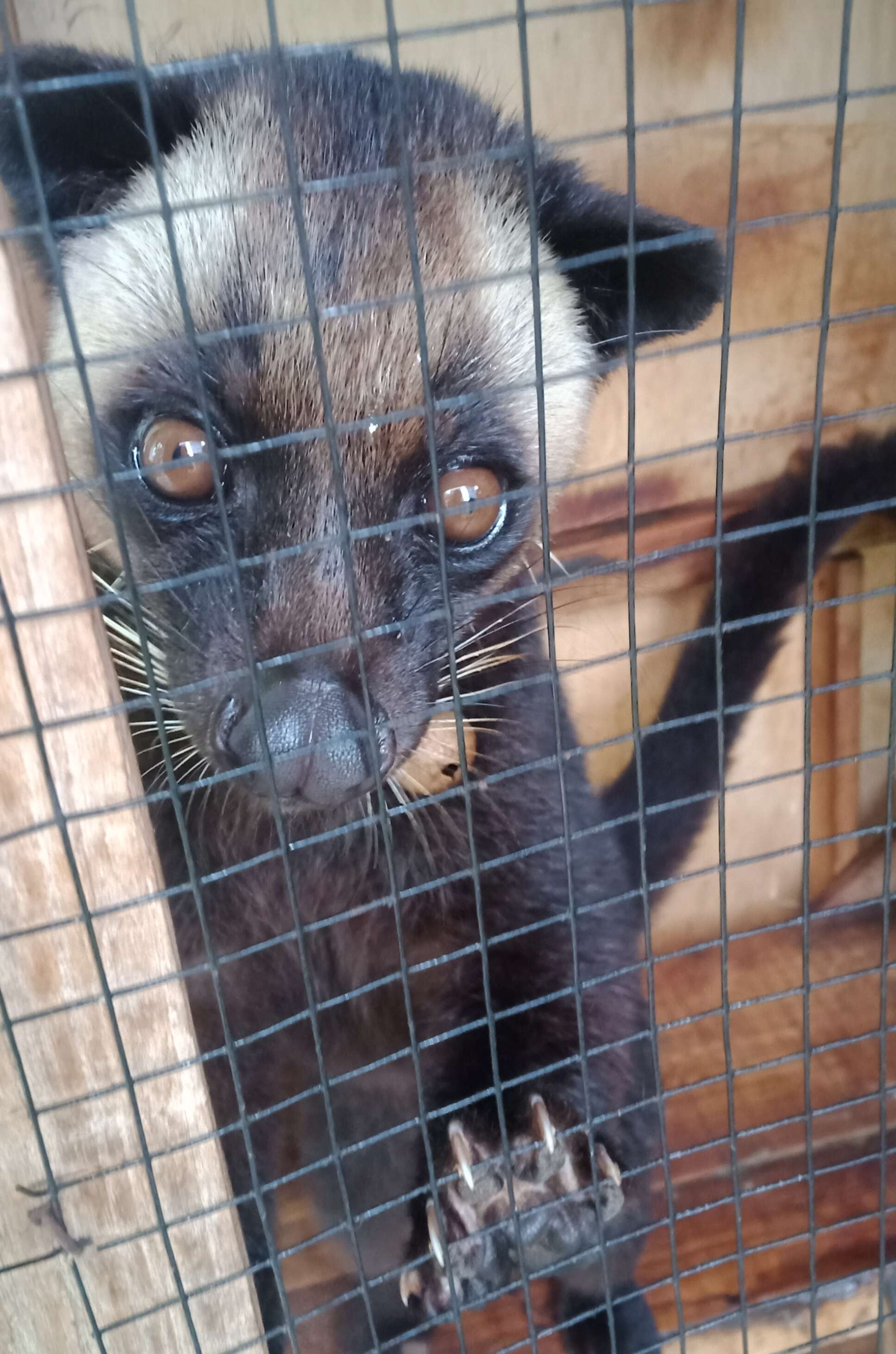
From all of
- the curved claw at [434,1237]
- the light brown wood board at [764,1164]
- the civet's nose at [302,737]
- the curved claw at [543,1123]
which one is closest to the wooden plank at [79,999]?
the civet's nose at [302,737]

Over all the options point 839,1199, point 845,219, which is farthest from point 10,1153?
point 845,219

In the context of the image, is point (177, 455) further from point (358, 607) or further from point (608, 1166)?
point (608, 1166)

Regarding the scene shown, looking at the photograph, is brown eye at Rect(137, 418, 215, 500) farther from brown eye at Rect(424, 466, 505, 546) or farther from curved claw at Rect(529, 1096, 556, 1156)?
curved claw at Rect(529, 1096, 556, 1156)

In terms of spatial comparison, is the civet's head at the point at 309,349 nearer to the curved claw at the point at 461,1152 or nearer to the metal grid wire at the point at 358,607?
the metal grid wire at the point at 358,607

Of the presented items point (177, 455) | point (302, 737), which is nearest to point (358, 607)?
point (302, 737)

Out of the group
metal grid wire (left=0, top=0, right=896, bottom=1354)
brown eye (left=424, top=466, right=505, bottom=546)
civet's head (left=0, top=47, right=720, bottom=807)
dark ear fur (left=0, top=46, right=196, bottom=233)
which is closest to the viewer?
metal grid wire (left=0, top=0, right=896, bottom=1354)

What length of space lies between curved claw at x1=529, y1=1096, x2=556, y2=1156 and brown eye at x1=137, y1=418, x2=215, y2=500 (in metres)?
0.80

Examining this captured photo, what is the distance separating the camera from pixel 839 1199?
1445mm

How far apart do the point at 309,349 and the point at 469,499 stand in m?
0.26

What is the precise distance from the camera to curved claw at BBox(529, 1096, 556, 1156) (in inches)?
47.5

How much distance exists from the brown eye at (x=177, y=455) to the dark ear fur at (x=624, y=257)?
41cm

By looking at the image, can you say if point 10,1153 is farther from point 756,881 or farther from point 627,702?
point 756,881

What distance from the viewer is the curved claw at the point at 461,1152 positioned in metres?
1.17

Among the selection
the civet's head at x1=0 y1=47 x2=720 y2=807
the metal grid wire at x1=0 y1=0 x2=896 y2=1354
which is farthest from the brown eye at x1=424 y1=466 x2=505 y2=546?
the metal grid wire at x1=0 y1=0 x2=896 y2=1354
